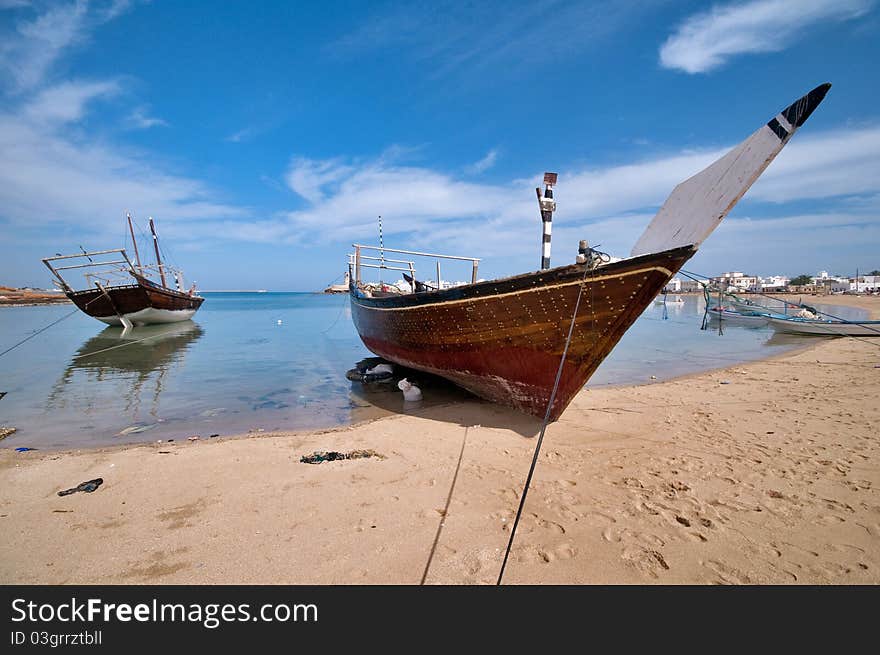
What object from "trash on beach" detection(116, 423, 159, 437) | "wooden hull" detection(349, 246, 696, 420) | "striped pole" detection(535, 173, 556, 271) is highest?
"striped pole" detection(535, 173, 556, 271)

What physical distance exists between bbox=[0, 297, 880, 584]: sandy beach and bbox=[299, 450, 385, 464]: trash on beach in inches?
5.4

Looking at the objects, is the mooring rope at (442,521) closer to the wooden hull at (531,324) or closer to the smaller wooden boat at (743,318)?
the wooden hull at (531,324)

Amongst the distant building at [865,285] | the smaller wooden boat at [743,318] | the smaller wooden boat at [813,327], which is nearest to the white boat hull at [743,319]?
the smaller wooden boat at [743,318]

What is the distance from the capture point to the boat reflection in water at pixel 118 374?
8367 millimetres

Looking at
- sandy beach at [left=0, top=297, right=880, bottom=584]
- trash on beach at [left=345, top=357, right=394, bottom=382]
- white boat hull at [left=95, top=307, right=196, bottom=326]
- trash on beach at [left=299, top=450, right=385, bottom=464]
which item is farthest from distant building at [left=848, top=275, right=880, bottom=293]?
white boat hull at [left=95, top=307, right=196, bottom=326]

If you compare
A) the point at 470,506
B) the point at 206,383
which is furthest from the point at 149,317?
the point at 470,506

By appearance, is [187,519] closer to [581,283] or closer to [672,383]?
[581,283]

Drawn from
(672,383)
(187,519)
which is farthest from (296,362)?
(672,383)

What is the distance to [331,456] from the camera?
4680 mm

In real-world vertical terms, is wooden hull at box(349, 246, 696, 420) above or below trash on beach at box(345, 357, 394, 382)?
above

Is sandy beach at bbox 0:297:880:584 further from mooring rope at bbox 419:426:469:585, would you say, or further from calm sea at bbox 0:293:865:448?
calm sea at bbox 0:293:865:448

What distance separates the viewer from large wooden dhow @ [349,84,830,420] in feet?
12.8

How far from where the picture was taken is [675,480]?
12.7ft
